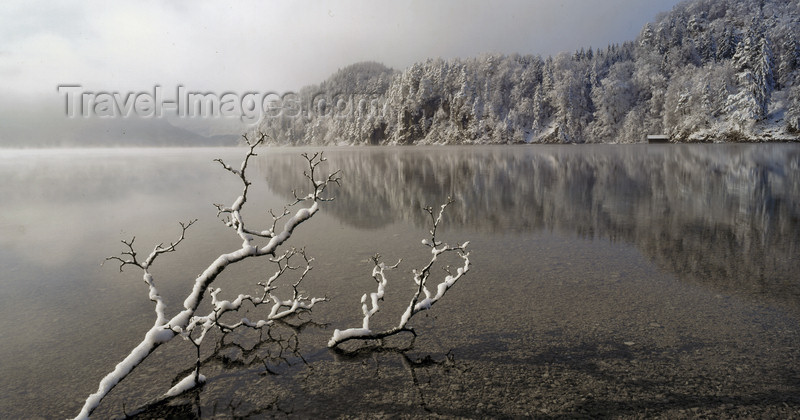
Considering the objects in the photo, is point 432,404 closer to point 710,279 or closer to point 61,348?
point 61,348

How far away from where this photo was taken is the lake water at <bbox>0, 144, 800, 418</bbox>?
580 centimetres

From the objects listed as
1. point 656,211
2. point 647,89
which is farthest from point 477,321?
point 647,89

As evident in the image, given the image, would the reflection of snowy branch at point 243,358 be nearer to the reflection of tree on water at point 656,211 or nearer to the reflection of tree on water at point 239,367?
the reflection of tree on water at point 239,367

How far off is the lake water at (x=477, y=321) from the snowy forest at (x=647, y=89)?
10873 cm

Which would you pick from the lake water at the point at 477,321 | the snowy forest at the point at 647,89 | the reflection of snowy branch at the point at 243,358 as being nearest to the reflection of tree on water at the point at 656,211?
the lake water at the point at 477,321

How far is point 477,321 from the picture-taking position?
8125 millimetres

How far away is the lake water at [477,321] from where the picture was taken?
5.80m

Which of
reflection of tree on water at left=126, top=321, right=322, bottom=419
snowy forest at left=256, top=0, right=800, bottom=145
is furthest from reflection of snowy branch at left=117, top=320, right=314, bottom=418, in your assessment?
snowy forest at left=256, top=0, right=800, bottom=145

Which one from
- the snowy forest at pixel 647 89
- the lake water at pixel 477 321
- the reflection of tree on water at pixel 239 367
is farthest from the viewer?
the snowy forest at pixel 647 89

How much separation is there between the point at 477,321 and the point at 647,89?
577 feet

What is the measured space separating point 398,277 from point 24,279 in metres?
9.82

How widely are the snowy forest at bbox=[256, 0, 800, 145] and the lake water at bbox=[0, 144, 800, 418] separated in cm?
10873

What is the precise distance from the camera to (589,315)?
8234mm

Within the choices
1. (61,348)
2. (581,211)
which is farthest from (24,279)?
(581,211)
